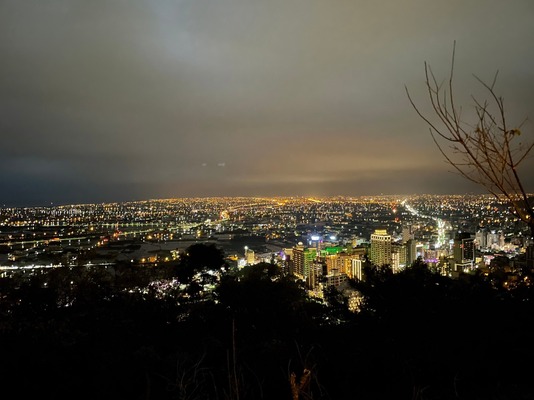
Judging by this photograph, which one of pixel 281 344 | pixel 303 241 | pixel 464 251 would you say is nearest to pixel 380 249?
pixel 464 251

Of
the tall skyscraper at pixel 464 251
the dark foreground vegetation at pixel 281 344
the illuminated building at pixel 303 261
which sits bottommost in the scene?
the illuminated building at pixel 303 261

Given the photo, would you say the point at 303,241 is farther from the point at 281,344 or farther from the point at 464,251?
the point at 281,344

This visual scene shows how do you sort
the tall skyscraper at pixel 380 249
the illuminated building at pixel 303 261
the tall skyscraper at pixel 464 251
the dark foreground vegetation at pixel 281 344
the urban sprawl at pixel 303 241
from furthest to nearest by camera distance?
the tall skyscraper at pixel 380 249 < the tall skyscraper at pixel 464 251 < the illuminated building at pixel 303 261 < the urban sprawl at pixel 303 241 < the dark foreground vegetation at pixel 281 344

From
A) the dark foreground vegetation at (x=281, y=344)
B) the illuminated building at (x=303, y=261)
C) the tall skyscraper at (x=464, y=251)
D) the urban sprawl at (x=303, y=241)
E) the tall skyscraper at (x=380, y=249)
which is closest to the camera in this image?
the dark foreground vegetation at (x=281, y=344)

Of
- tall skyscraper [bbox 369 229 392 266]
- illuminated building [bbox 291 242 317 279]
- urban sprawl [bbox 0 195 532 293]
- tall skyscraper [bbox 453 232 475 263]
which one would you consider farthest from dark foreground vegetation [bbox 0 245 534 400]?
tall skyscraper [bbox 453 232 475 263]


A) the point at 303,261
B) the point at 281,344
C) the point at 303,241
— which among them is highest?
the point at 281,344

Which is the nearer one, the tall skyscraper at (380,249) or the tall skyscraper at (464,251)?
the tall skyscraper at (464,251)

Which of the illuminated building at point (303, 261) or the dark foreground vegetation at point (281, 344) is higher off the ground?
the dark foreground vegetation at point (281, 344)

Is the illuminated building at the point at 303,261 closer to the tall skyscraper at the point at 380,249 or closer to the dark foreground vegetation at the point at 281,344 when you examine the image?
the tall skyscraper at the point at 380,249

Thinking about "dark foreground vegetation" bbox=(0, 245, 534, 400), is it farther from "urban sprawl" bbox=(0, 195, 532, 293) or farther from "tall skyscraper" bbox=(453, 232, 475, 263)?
"tall skyscraper" bbox=(453, 232, 475, 263)

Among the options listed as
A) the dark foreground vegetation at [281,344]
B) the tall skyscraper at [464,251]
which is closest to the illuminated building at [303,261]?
the tall skyscraper at [464,251]
